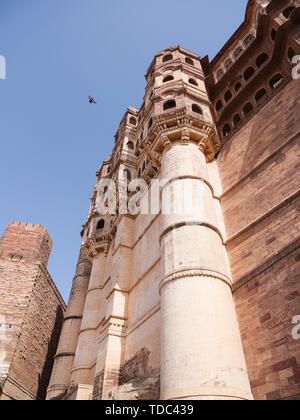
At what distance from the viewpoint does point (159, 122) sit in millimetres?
10148

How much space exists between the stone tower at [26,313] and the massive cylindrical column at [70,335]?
1.31 m

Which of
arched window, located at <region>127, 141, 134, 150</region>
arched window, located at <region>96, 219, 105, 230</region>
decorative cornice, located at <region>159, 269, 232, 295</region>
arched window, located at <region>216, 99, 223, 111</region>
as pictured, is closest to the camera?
decorative cornice, located at <region>159, 269, 232, 295</region>

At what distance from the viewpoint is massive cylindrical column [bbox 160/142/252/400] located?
16.5 ft

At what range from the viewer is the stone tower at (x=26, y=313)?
12320mm

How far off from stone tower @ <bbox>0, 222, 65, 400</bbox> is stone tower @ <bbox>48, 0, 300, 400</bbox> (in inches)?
57.0

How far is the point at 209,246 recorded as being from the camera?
6.93m

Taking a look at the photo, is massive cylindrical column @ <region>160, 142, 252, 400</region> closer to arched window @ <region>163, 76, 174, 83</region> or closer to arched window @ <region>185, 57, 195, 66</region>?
arched window @ <region>163, 76, 174, 83</region>

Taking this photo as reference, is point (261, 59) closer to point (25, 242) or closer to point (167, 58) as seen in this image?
point (167, 58)

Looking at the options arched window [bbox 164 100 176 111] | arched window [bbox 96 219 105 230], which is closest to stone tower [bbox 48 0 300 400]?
arched window [bbox 164 100 176 111]

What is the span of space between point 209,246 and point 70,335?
9.97 m

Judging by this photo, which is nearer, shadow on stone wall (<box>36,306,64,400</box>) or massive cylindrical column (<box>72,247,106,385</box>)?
massive cylindrical column (<box>72,247,106,385</box>)

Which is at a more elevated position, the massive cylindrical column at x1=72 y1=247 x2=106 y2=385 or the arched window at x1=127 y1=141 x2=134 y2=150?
the arched window at x1=127 y1=141 x2=134 y2=150

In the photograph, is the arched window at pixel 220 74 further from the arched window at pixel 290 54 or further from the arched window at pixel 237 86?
the arched window at pixel 290 54

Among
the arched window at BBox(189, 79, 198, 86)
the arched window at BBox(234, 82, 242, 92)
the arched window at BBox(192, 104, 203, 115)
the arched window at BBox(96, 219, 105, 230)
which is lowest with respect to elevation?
the arched window at BBox(192, 104, 203, 115)
